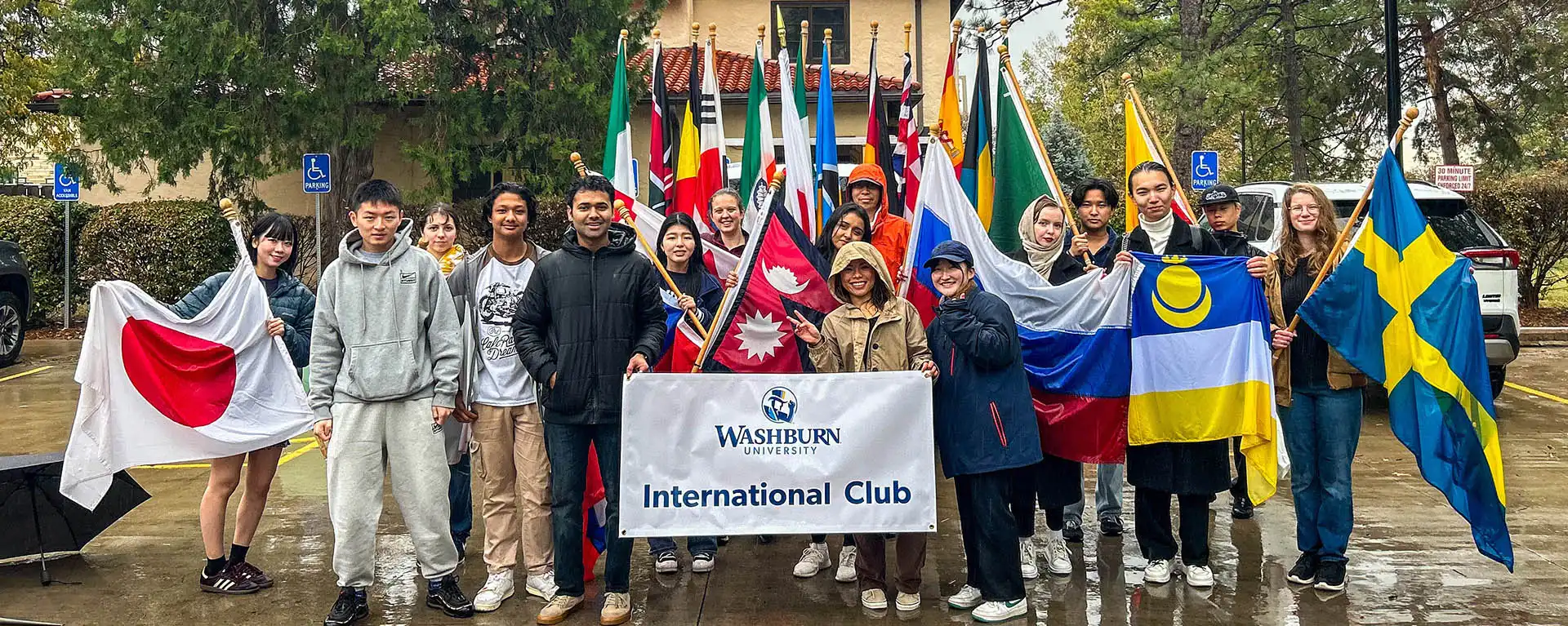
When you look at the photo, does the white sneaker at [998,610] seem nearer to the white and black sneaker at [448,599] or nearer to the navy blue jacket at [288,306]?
the white and black sneaker at [448,599]

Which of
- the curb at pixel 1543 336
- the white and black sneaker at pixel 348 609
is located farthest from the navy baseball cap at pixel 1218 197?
the curb at pixel 1543 336

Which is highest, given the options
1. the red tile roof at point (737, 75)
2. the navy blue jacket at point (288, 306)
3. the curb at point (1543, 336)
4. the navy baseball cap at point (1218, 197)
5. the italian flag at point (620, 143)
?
the red tile roof at point (737, 75)

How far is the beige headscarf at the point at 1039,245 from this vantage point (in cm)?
578

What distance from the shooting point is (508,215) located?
5230 mm

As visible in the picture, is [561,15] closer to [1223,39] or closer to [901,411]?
[1223,39]

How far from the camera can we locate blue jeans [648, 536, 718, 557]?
5.81 meters

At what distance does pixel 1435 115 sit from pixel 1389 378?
23116 millimetres

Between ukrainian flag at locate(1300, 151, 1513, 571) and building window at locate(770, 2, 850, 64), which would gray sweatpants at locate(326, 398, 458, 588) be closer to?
ukrainian flag at locate(1300, 151, 1513, 571)

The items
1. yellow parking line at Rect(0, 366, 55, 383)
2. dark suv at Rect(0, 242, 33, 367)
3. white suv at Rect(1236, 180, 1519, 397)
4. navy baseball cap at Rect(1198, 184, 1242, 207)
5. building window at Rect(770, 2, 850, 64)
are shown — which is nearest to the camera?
navy baseball cap at Rect(1198, 184, 1242, 207)

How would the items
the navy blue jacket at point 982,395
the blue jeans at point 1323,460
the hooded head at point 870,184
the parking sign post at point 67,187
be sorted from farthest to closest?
the parking sign post at point 67,187 < the hooded head at point 870,184 < the blue jeans at point 1323,460 < the navy blue jacket at point 982,395

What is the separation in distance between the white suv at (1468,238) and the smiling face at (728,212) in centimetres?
525

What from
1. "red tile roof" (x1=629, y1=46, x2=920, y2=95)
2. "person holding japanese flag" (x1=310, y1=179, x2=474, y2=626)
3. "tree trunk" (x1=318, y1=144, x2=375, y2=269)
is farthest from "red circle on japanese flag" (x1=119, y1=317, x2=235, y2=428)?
"red tile roof" (x1=629, y1=46, x2=920, y2=95)

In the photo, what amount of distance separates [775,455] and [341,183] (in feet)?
52.9

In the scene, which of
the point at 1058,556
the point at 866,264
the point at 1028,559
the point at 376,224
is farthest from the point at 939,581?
the point at 376,224
